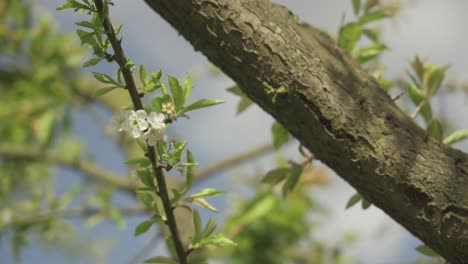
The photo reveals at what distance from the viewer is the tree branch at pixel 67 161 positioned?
2.41 m

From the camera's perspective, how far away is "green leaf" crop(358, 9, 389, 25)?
1010 millimetres

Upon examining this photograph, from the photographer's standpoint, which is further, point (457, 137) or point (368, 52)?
point (368, 52)

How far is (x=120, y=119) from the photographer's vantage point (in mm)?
643

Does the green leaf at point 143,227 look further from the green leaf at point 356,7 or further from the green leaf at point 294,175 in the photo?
the green leaf at point 356,7

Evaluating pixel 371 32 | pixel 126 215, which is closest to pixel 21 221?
pixel 126 215

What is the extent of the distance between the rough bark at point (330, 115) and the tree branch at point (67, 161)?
1.69 metres

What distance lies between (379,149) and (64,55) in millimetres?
1677

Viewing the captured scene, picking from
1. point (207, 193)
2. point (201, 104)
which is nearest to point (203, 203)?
point (207, 193)

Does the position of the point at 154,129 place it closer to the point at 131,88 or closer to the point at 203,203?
the point at 131,88

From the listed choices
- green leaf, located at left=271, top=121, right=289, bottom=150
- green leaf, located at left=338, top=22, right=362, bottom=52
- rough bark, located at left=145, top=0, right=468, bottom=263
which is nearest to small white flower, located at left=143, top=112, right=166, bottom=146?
rough bark, located at left=145, top=0, right=468, bottom=263

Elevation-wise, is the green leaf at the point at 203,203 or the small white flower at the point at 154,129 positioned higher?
the small white flower at the point at 154,129

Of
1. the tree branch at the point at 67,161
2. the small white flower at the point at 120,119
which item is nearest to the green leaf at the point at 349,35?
the small white flower at the point at 120,119

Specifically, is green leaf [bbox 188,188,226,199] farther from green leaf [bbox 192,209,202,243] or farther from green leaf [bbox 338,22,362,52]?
green leaf [bbox 338,22,362,52]

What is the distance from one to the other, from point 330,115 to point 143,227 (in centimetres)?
26
